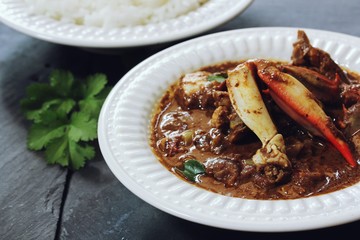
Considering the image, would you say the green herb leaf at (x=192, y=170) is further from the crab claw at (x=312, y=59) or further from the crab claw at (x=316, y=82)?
the crab claw at (x=312, y=59)

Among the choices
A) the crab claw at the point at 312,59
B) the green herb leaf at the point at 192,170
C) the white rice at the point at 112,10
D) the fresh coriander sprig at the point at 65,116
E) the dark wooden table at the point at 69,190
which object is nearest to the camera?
the green herb leaf at the point at 192,170

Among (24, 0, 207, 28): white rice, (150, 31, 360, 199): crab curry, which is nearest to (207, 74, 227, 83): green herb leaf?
(150, 31, 360, 199): crab curry

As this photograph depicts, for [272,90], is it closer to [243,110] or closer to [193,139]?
[243,110]

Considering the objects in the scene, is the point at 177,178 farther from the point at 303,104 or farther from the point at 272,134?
the point at 303,104

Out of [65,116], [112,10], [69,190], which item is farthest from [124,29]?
[69,190]

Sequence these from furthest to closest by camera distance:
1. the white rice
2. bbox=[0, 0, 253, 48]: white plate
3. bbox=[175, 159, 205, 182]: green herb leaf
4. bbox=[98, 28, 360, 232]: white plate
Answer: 1. the white rice
2. bbox=[0, 0, 253, 48]: white plate
3. bbox=[175, 159, 205, 182]: green herb leaf
4. bbox=[98, 28, 360, 232]: white plate

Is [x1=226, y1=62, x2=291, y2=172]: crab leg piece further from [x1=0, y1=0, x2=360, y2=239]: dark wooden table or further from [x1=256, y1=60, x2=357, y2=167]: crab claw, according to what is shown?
[x1=0, y1=0, x2=360, y2=239]: dark wooden table

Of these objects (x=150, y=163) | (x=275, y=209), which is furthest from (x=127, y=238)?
(x=275, y=209)

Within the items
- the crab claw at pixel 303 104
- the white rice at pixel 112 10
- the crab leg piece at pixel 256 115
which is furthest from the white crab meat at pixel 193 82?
the white rice at pixel 112 10
